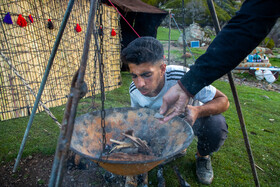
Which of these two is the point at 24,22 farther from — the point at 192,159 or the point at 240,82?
the point at 240,82

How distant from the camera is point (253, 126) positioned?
3.41m

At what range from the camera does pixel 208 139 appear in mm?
1954

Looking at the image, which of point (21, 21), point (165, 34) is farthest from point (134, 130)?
point (165, 34)

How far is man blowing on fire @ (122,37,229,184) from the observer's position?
6.04 feet

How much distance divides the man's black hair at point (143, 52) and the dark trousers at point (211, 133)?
0.91 m

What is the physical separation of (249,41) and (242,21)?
0.12 metres

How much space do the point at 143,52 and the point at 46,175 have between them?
1.80 m

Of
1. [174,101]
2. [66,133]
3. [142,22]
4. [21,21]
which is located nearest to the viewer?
[66,133]

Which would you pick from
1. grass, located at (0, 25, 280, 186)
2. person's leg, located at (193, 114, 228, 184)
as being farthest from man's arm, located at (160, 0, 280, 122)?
grass, located at (0, 25, 280, 186)

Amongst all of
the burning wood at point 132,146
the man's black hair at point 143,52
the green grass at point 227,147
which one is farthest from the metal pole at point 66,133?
the green grass at point 227,147

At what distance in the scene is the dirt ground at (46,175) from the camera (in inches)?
75.2

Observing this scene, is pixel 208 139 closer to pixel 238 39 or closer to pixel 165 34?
pixel 238 39

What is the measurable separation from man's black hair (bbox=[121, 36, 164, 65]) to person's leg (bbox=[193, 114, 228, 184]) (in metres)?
0.92

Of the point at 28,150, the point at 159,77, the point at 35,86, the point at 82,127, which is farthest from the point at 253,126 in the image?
the point at 35,86
